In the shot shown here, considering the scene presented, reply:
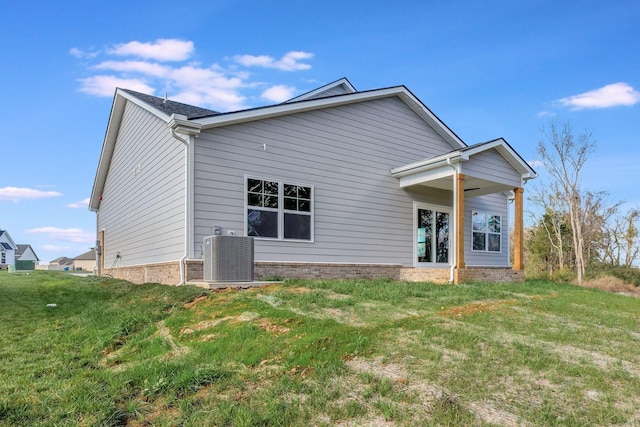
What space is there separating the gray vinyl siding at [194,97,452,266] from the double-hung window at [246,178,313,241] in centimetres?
16

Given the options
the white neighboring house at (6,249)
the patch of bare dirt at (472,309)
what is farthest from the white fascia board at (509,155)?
the white neighboring house at (6,249)

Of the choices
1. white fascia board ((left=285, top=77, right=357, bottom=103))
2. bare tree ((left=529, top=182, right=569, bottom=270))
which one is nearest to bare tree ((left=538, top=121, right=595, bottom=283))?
bare tree ((left=529, top=182, right=569, bottom=270))

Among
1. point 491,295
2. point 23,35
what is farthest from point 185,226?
point 23,35

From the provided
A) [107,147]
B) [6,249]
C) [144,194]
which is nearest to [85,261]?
[6,249]

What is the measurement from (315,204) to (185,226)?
3.23 m

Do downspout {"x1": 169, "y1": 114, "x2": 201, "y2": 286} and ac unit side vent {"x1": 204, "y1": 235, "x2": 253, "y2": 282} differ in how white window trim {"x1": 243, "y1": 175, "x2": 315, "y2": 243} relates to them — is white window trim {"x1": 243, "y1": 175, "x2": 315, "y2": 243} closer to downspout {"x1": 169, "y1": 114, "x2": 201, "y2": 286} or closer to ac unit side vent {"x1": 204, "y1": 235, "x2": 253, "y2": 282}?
downspout {"x1": 169, "y1": 114, "x2": 201, "y2": 286}

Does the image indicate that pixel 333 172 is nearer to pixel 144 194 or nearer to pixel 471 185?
pixel 471 185

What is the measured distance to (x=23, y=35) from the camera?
11.0 metres

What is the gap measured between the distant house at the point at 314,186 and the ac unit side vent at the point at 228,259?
1112 mm

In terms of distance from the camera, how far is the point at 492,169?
11.7 meters

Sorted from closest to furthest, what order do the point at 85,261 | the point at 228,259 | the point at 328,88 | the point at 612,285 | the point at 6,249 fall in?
the point at 228,259
the point at 328,88
the point at 612,285
the point at 6,249
the point at 85,261

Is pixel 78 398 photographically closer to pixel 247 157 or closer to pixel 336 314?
pixel 336 314

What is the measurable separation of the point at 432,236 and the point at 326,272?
417 centimetres

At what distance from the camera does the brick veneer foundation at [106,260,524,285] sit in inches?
374
